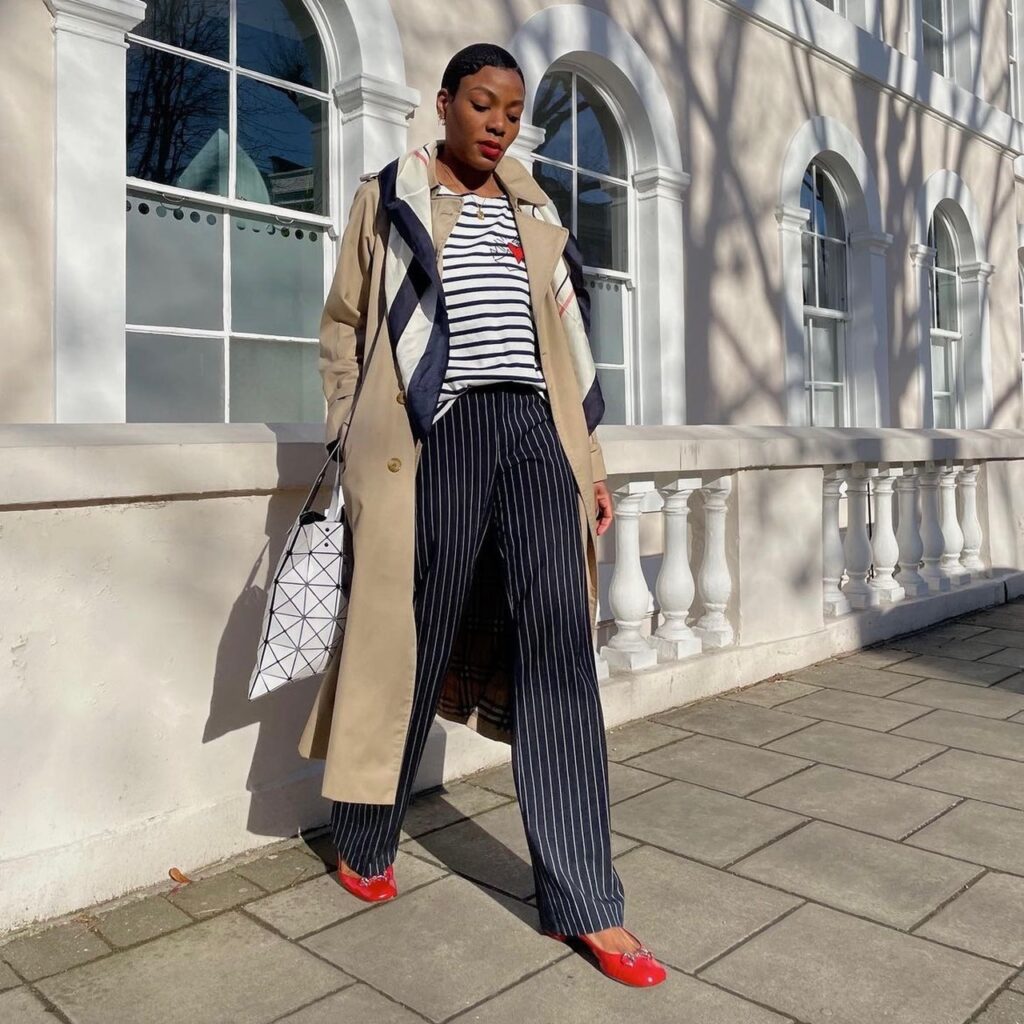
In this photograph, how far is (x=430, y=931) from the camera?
7.31ft

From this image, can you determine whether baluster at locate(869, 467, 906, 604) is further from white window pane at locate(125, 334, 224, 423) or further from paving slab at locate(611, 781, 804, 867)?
white window pane at locate(125, 334, 224, 423)

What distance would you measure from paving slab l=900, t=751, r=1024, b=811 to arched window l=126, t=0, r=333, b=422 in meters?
3.17

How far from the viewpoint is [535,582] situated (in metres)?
2.15

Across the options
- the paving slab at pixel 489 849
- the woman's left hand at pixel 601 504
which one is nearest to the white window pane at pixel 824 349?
the paving slab at pixel 489 849

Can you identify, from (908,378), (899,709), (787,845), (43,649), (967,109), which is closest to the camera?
(43,649)

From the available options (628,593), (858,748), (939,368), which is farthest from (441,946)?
(939,368)

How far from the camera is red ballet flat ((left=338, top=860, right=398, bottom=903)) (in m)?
2.37

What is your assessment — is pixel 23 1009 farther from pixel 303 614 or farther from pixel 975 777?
pixel 975 777

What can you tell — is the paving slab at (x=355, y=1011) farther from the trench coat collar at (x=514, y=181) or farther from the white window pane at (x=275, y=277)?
the white window pane at (x=275, y=277)

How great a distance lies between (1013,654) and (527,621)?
11.4ft

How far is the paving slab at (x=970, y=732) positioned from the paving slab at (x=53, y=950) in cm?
255

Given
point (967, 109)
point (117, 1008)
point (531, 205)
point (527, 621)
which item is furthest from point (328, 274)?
point (967, 109)

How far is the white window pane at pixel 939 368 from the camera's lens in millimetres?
10297

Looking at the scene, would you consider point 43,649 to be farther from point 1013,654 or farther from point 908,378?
point 908,378
